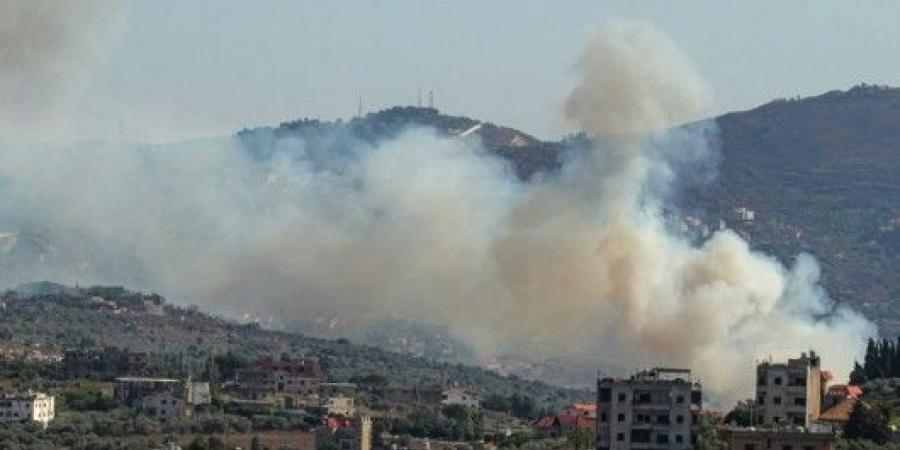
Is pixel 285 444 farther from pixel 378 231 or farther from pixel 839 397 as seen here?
pixel 378 231

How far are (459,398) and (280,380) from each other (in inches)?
335

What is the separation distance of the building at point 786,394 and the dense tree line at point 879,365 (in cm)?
1218

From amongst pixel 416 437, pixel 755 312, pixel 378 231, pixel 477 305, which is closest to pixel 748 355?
pixel 755 312

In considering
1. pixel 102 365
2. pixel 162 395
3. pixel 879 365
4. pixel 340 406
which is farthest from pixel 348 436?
pixel 102 365

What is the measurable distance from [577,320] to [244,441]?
27.7 meters

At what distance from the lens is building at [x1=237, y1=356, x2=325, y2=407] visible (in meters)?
148

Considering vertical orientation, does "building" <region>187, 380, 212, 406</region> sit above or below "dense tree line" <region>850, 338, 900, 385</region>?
below

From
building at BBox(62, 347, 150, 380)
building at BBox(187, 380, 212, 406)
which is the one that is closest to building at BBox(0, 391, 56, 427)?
building at BBox(187, 380, 212, 406)

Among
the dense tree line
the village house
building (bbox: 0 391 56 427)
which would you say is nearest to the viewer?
the village house

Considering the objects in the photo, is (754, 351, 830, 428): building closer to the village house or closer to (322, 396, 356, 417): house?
the village house

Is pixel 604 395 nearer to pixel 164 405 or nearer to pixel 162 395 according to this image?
pixel 164 405

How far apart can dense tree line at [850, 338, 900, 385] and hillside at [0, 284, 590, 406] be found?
1874 inches

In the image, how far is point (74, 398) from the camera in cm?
13788

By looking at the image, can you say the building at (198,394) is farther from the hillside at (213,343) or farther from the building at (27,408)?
the hillside at (213,343)
